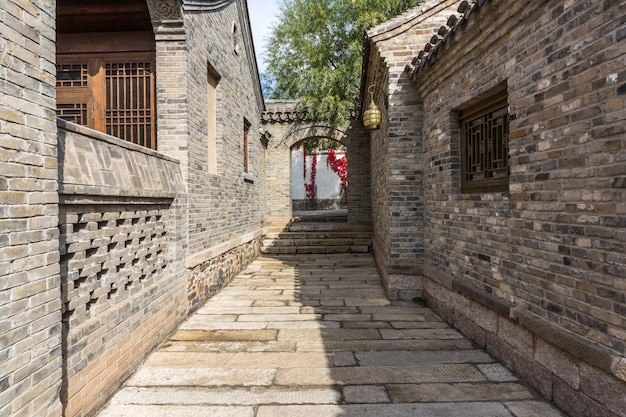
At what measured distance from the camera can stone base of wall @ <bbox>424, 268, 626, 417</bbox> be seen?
7.86ft

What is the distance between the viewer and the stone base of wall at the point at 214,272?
5324mm

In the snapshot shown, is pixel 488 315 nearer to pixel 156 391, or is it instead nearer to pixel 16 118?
pixel 156 391

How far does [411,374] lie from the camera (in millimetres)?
3410

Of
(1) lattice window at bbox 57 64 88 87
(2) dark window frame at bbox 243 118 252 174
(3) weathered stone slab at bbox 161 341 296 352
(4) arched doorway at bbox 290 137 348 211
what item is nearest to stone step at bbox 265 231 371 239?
(2) dark window frame at bbox 243 118 252 174

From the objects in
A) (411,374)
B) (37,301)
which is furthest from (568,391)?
(37,301)

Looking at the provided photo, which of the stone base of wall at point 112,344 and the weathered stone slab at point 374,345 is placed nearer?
the stone base of wall at point 112,344

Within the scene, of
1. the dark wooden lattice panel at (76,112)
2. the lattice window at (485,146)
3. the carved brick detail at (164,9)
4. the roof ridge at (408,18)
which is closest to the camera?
the lattice window at (485,146)

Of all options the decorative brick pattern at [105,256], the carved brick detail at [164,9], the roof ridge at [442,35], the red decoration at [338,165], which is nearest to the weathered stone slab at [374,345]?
the decorative brick pattern at [105,256]

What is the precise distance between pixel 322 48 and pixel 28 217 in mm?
14853

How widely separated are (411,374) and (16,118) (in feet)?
11.5

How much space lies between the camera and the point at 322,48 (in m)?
15.3

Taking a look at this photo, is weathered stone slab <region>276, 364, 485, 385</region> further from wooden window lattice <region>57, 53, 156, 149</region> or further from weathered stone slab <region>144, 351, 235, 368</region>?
wooden window lattice <region>57, 53, 156, 149</region>

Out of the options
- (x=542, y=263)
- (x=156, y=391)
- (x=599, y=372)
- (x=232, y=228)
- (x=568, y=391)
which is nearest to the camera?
(x=599, y=372)

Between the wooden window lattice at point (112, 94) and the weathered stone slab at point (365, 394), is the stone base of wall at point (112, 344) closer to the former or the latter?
the weathered stone slab at point (365, 394)
